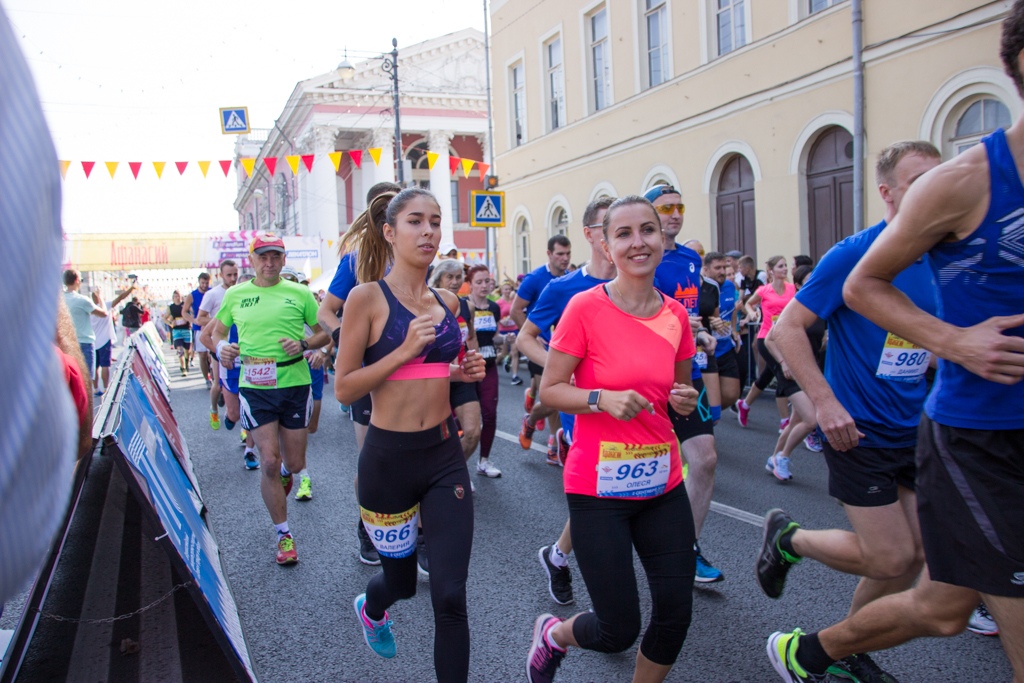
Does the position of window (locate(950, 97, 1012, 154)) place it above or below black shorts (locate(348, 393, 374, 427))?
above

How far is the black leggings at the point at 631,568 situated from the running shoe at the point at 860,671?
77 centimetres

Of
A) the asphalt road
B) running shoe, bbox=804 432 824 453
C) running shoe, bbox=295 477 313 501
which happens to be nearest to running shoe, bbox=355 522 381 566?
the asphalt road

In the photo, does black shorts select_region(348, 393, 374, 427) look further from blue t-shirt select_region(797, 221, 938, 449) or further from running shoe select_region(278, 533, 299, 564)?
blue t-shirt select_region(797, 221, 938, 449)

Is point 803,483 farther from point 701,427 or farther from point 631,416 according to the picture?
point 631,416

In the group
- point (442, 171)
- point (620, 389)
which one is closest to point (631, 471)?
point (620, 389)

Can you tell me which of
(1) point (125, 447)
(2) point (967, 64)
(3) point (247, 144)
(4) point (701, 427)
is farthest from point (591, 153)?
(3) point (247, 144)

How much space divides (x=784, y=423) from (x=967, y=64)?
6.61m

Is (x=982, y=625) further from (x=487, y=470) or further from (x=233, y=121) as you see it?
(x=233, y=121)

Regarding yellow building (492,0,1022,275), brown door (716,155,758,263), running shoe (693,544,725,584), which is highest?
yellow building (492,0,1022,275)

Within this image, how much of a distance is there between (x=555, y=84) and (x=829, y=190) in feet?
35.8

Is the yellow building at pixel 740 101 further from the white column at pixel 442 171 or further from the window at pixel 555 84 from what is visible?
the white column at pixel 442 171

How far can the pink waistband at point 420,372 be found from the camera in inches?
127

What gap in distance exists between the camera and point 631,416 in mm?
2695

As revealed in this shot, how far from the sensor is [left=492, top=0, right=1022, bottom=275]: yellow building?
1133cm
